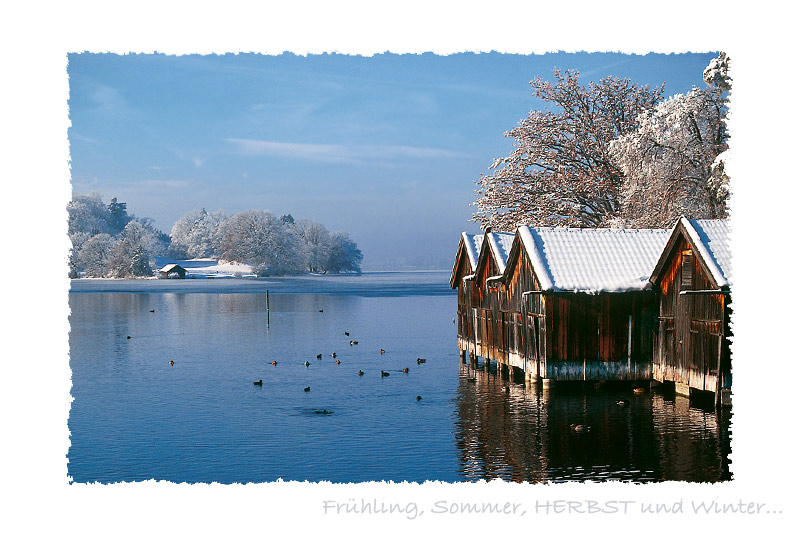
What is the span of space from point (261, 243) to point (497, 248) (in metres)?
138

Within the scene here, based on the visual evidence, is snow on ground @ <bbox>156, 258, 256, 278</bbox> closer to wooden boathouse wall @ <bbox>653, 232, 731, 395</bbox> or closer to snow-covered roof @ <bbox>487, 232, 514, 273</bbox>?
snow-covered roof @ <bbox>487, 232, 514, 273</bbox>

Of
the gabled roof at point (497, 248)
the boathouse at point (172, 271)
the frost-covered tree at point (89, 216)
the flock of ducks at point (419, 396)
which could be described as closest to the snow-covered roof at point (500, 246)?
the gabled roof at point (497, 248)

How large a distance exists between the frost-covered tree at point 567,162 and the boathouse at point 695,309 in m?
26.2

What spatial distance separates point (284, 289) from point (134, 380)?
108m

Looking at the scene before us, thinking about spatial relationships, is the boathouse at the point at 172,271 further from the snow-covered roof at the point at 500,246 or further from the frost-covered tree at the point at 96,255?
the snow-covered roof at the point at 500,246

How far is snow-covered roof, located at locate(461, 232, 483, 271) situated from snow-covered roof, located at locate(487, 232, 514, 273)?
3.69m

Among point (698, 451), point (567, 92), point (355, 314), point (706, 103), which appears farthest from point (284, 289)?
point (698, 451)

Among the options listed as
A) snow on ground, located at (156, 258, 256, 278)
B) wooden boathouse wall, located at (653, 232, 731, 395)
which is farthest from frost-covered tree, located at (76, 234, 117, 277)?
wooden boathouse wall, located at (653, 232, 731, 395)

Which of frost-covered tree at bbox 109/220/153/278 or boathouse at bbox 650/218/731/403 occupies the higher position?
frost-covered tree at bbox 109/220/153/278

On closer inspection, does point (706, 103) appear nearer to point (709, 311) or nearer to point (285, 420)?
point (709, 311)

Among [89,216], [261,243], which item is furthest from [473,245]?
[89,216]

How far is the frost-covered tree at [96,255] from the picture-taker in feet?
540

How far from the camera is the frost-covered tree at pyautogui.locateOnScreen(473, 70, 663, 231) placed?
5925cm

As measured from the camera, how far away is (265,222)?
172 meters
